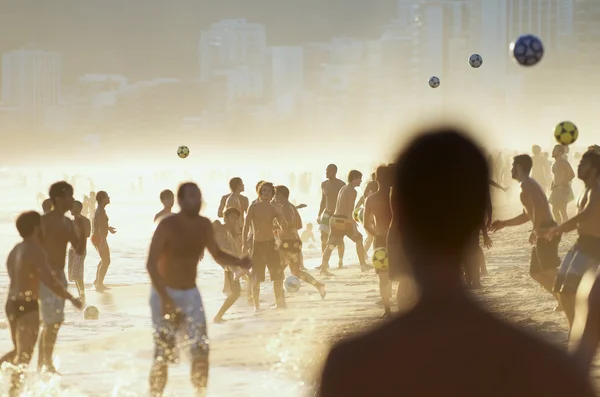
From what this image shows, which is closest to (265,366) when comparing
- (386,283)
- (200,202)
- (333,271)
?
(386,283)

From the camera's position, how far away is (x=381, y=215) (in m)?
12.2

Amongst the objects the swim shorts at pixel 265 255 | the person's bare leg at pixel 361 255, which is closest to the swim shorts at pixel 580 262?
the swim shorts at pixel 265 255

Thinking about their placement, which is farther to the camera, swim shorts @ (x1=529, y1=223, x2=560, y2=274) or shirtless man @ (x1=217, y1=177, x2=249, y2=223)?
shirtless man @ (x1=217, y1=177, x2=249, y2=223)

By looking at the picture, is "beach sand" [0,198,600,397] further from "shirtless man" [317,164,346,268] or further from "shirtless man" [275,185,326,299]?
"shirtless man" [317,164,346,268]

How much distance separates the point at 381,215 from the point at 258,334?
2.10m

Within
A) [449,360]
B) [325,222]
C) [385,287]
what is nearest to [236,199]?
[325,222]

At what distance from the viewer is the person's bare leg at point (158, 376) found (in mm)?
7172

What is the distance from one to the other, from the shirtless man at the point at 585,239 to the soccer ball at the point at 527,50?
20.7ft

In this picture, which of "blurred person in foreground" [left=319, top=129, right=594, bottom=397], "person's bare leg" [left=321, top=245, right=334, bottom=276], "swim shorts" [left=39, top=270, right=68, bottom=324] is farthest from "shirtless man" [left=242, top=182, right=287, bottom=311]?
"blurred person in foreground" [left=319, top=129, right=594, bottom=397]

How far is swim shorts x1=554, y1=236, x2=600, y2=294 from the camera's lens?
8258 millimetres

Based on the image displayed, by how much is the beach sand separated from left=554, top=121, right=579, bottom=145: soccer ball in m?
2.03

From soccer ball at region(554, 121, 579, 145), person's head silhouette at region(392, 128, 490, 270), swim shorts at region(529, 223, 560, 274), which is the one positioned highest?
soccer ball at region(554, 121, 579, 145)

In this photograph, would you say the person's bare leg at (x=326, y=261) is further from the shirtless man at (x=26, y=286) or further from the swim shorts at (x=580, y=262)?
the shirtless man at (x=26, y=286)

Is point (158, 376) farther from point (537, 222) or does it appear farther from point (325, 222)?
point (325, 222)
